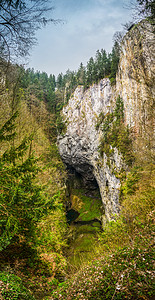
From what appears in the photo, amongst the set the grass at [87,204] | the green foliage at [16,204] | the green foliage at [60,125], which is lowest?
the grass at [87,204]

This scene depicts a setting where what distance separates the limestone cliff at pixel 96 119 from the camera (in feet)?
51.7

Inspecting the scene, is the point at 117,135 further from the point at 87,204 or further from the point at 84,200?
the point at 84,200

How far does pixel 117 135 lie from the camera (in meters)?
17.9

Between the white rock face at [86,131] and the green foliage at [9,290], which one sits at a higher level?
the white rock face at [86,131]

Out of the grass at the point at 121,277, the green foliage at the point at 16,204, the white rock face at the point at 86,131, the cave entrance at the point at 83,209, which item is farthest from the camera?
the white rock face at the point at 86,131

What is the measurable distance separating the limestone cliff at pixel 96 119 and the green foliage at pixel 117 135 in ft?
2.37

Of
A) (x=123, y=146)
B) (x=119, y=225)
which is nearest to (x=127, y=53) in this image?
(x=123, y=146)

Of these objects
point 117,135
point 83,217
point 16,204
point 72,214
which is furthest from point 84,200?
point 16,204

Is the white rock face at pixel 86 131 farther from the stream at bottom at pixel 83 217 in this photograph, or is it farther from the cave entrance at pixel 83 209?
the stream at bottom at pixel 83 217

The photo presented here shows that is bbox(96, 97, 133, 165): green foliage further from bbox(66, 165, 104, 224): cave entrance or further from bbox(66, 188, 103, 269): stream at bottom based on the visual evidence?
bbox(66, 165, 104, 224): cave entrance

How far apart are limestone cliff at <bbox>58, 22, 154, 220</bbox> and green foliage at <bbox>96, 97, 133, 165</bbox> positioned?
724 millimetres

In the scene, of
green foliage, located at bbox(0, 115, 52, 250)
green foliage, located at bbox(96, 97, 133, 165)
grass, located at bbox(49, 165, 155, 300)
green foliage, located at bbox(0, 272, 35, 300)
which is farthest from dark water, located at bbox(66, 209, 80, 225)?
green foliage, located at bbox(0, 272, 35, 300)

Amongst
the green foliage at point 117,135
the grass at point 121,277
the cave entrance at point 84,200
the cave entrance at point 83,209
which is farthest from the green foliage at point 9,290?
the cave entrance at point 84,200

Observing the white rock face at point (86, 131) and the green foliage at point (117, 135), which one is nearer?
the green foliage at point (117, 135)
